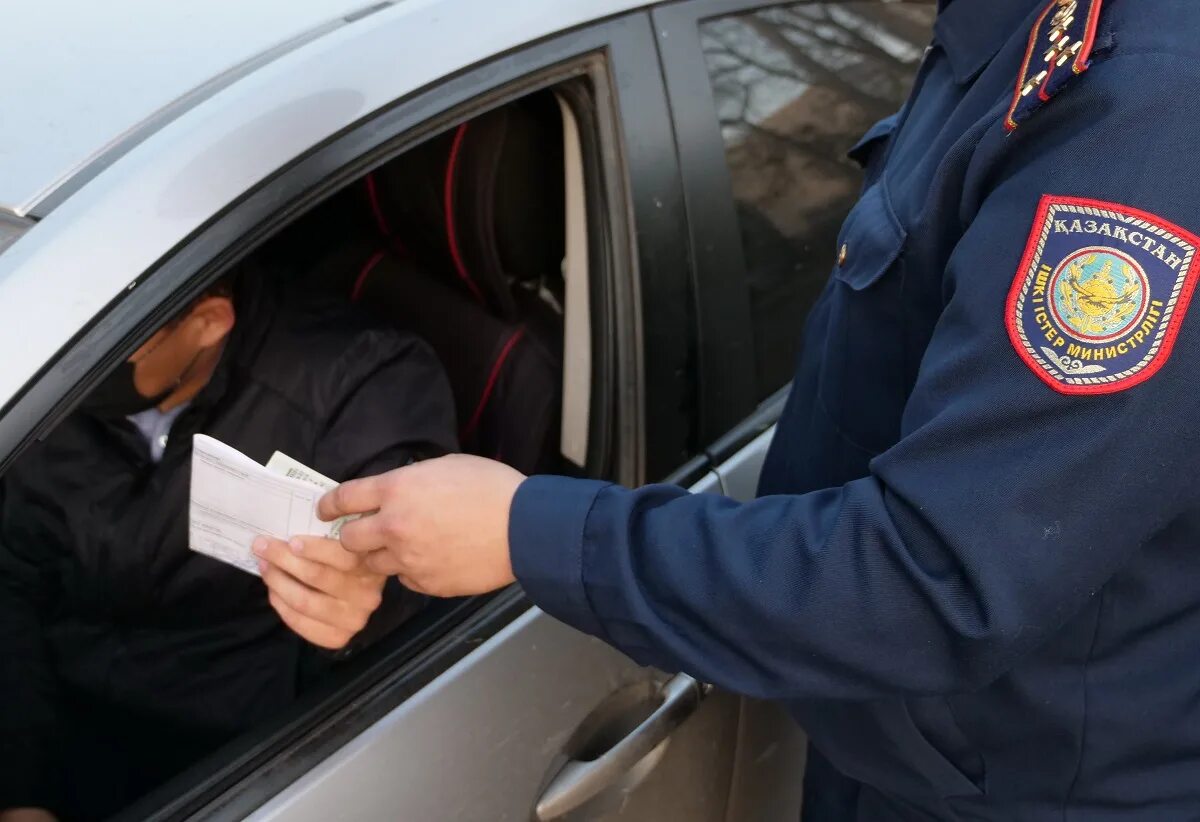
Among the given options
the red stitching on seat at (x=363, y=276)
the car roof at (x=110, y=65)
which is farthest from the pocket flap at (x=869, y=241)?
the red stitching on seat at (x=363, y=276)

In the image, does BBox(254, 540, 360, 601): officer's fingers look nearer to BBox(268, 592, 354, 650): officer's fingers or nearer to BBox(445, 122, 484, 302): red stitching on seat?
BBox(268, 592, 354, 650): officer's fingers

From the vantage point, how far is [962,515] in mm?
662

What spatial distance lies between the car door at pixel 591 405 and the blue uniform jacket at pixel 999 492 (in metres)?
0.32

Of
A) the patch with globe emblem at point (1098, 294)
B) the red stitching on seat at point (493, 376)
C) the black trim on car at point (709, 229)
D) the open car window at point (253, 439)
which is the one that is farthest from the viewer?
the red stitching on seat at point (493, 376)

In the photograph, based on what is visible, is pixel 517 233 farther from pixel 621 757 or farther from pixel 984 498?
pixel 984 498

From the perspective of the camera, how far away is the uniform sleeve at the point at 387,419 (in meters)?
1.32

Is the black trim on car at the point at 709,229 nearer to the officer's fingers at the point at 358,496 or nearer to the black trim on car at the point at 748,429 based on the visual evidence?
the black trim on car at the point at 748,429

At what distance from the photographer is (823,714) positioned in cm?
105

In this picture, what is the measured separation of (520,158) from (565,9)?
1.01 ft

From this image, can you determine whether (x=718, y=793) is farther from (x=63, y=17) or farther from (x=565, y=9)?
(x=63, y=17)

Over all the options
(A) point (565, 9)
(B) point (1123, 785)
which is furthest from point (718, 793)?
(A) point (565, 9)

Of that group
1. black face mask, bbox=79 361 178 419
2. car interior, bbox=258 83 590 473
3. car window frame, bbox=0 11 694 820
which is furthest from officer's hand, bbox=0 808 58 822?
car interior, bbox=258 83 590 473

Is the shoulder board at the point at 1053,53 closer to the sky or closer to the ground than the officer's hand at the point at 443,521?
closer to the sky

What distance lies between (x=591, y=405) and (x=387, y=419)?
0.27m
